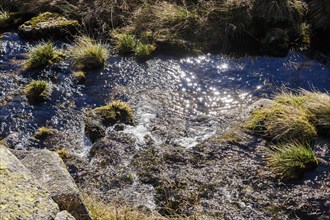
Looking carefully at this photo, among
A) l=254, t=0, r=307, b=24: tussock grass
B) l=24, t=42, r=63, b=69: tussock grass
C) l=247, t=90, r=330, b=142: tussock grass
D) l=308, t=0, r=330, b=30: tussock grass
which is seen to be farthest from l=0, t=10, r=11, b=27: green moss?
l=308, t=0, r=330, b=30: tussock grass

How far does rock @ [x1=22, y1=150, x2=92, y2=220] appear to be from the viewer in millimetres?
6062

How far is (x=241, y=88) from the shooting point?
11703 mm

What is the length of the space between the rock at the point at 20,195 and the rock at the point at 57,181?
72 cm

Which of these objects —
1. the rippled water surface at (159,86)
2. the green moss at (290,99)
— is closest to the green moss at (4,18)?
the rippled water surface at (159,86)

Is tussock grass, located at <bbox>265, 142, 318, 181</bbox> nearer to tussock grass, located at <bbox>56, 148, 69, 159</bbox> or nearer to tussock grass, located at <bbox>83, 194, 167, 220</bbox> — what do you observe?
tussock grass, located at <bbox>83, 194, 167, 220</bbox>

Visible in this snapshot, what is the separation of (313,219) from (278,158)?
4.86 feet

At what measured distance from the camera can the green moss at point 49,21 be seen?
45.7 ft

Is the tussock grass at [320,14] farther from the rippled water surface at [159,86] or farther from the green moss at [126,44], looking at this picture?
the green moss at [126,44]

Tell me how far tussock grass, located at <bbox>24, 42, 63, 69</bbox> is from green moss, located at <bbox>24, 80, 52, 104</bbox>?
101 centimetres

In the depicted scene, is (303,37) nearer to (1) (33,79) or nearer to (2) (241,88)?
(2) (241,88)

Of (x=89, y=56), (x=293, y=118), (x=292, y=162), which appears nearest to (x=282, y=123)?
(x=293, y=118)

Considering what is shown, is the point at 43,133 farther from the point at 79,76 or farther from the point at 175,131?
the point at 175,131

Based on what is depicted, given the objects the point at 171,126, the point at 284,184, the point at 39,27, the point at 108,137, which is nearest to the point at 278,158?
the point at 284,184

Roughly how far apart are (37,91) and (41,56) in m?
1.54
